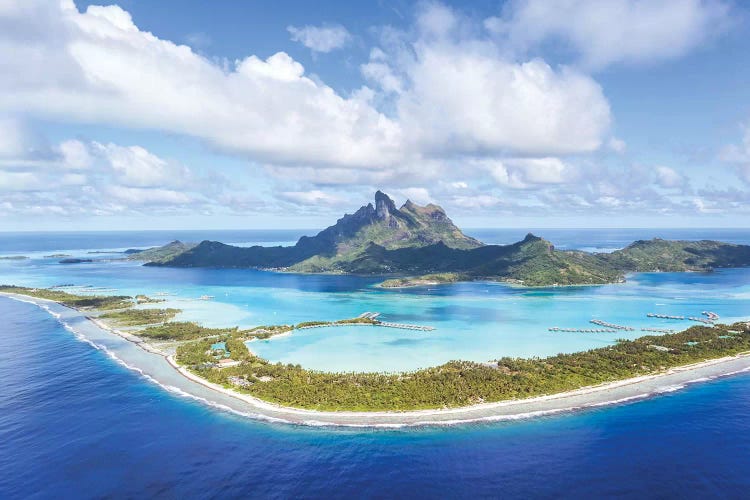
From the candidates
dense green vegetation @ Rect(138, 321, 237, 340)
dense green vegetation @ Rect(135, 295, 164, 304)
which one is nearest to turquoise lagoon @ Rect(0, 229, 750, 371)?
dense green vegetation @ Rect(135, 295, 164, 304)

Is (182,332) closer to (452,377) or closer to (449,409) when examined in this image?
(452,377)

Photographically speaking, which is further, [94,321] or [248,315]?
[248,315]

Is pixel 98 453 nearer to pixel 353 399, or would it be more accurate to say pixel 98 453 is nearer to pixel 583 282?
pixel 353 399

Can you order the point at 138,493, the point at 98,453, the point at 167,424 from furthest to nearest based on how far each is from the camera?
the point at 167,424, the point at 98,453, the point at 138,493

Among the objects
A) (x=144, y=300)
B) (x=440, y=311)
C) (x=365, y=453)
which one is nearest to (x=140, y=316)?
(x=144, y=300)

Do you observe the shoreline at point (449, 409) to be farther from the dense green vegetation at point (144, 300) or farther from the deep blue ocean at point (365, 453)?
the dense green vegetation at point (144, 300)

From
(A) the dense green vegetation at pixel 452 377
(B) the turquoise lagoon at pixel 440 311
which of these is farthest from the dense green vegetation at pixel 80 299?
(A) the dense green vegetation at pixel 452 377

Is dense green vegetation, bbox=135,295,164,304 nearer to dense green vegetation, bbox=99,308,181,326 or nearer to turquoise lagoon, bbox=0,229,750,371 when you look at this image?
turquoise lagoon, bbox=0,229,750,371

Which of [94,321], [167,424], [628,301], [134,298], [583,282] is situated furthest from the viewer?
[583,282]

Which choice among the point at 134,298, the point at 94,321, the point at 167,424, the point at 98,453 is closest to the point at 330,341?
the point at 167,424
